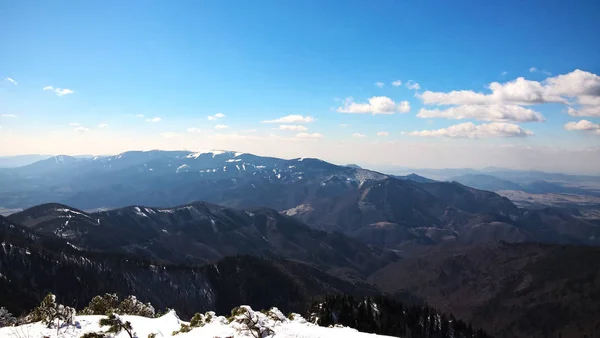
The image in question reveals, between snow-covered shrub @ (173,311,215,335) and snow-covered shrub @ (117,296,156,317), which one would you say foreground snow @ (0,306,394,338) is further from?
snow-covered shrub @ (117,296,156,317)

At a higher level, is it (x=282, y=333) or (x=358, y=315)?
(x=282, y=333)

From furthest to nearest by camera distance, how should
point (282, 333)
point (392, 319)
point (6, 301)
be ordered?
point (392, 319) → point (6, 301) → point (282, 333)

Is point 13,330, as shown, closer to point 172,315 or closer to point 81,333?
point 81,333

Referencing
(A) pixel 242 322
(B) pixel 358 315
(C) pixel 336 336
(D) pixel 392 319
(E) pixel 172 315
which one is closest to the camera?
(A) pixel 242 322

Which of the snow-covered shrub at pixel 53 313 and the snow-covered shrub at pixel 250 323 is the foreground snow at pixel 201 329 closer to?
the snow-covered shrub at pixel 250 323

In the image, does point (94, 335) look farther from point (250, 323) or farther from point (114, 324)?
point (250, 323)

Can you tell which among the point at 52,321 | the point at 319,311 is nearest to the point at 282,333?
the point at 52,321

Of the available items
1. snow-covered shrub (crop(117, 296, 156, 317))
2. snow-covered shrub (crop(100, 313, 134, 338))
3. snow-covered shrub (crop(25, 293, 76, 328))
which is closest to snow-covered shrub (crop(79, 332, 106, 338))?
snow-covered shrub (crop(100, 313, 134, 338))

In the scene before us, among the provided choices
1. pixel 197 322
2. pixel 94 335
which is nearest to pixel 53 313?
pixel 94 335
